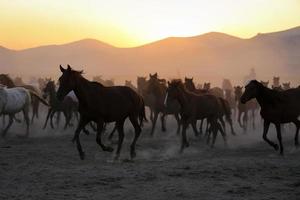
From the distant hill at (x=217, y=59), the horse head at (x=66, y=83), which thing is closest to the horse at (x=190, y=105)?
the horse head at (x=66, y=83)

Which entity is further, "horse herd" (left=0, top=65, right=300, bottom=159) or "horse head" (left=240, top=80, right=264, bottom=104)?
"horse head" (left=240, top=80, right=264, bottom=104)

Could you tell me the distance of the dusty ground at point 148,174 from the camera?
351 inches

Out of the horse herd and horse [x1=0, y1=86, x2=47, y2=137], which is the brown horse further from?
horse [x1=0, y1=86, x2=47, y2=137]

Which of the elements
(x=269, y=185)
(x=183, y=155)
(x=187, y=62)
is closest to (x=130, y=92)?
(x=183, y=155)

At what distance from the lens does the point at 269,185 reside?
9547mm

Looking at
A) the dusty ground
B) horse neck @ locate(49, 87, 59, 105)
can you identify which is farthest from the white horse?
the dusty ground

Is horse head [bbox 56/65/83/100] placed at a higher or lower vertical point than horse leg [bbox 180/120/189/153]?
higher

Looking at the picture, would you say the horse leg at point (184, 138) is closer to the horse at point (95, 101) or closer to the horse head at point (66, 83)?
the horse at point (95, 101)

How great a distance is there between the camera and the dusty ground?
29.2ft

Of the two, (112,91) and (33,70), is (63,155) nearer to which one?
(112,91)

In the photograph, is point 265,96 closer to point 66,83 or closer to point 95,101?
point 95,101

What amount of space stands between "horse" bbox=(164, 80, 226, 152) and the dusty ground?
91 cm

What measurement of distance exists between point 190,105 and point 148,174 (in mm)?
5233

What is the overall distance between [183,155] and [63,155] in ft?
10.4
